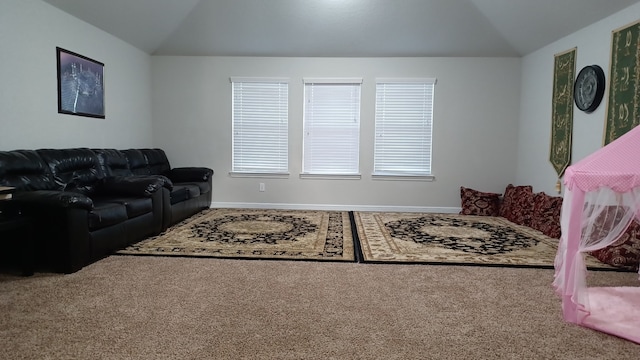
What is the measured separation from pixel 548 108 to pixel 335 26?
3178 millimetres

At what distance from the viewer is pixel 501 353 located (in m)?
1.85

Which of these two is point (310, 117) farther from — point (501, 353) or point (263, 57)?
point (501, 353)

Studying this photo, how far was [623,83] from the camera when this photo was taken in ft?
12.2

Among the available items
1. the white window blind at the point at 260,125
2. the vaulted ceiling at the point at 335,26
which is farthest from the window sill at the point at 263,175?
the vaulted ceiling at the point at 335,26

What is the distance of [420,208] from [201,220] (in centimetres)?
339

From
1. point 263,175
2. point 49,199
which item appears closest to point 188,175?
point 263,175

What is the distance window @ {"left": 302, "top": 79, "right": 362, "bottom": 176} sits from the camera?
5977mm

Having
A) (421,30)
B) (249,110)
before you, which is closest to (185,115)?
(249,110)

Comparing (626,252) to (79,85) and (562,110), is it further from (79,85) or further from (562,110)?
(79,85)

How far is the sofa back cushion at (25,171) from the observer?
10.3 feet

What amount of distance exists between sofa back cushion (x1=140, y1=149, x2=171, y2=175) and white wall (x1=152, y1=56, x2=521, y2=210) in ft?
1.10

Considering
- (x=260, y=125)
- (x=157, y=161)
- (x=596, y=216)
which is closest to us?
(x=596, y=216)

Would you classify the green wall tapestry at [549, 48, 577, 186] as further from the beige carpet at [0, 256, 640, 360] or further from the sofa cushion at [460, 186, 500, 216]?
the beige carpet at [0, 256, 640, 360]

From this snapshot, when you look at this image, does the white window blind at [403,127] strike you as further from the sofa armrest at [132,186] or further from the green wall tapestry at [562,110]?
the sofa armrest at [132,186]
